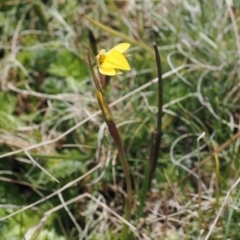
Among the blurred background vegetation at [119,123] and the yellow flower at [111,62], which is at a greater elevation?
the yellow flower at [111,62]

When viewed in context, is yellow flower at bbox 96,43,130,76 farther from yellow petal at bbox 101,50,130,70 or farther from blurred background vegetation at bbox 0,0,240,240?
blurred background vegetation at bbox 0,0,240,240

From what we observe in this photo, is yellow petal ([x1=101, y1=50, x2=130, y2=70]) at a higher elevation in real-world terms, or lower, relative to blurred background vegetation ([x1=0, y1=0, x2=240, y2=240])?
higher

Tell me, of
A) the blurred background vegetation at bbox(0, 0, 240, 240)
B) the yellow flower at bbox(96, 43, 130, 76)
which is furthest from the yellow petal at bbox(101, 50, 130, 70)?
the blurred background vegetation at bbox(0, 0, 240, 240)

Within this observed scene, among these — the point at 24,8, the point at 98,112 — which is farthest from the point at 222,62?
the point at 24,8

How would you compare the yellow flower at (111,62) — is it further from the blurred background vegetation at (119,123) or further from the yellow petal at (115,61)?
the blurred background vegetation at (119,123)

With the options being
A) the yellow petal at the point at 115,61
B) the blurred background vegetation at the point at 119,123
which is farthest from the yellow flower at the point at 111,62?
the blurred background vegetation at the point at 119,123

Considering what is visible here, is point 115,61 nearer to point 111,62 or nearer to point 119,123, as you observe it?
point 111,62

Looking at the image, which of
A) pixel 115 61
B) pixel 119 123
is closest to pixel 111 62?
pixel 115 61
